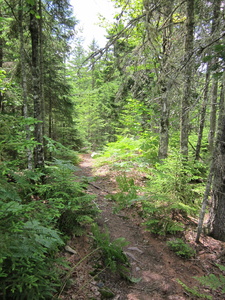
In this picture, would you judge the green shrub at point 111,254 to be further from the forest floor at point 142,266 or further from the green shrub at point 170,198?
the green shrub at point 170,198

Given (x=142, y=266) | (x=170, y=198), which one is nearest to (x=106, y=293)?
(x=142, y=266)

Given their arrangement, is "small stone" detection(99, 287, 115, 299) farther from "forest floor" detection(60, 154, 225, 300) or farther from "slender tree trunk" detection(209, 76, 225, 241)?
"slender tree trunk" detection(209, 76, 225, 241)

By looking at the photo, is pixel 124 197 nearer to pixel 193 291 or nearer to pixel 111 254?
pixel 111 254

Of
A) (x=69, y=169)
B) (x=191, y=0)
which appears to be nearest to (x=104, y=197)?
(x=69, y=169)

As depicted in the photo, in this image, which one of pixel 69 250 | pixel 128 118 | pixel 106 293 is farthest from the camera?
pixel 128 118

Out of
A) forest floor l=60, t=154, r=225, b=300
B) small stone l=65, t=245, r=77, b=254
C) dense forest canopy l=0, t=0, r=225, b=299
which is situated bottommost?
forest floor l=60, t=154, r=225, b=300

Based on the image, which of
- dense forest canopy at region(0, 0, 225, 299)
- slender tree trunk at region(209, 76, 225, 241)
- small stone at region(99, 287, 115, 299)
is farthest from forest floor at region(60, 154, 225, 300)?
dense forest canopy at region(0, 0, 225, 299)

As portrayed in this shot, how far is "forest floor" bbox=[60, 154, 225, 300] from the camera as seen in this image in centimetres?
299

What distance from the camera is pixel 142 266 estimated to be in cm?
385

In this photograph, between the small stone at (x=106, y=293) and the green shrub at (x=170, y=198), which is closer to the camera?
the small stone at (x=106, y=293)

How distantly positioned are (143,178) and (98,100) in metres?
13.5

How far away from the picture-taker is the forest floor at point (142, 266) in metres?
2.99

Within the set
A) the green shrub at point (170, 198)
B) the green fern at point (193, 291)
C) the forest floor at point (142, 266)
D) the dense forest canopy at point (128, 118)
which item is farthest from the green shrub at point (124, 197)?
the green fern at point (193, 291)

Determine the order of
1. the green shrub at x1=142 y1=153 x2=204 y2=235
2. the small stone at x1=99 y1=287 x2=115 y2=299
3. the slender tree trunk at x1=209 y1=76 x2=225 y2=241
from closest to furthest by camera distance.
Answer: the small stone at x1=99 y1=287 x2=115 y2=299 → the slender tree trunk at x1=209 y1=76 x2=225 y2=241 → the green shrub at x1=142 y1=153 x2=204 y2=235
